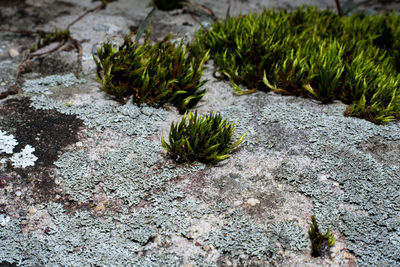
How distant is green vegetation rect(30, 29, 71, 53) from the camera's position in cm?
481

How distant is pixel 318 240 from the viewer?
2553mm

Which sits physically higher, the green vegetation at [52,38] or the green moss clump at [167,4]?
the green moss clump at [167,4]

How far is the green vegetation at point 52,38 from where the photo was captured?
4809 mm

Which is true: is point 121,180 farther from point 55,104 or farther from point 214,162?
point 55,104

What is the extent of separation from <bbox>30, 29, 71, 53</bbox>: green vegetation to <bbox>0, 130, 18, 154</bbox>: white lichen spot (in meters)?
1.93

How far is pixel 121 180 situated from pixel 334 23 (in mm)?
4261

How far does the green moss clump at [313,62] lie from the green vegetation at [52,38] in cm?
192

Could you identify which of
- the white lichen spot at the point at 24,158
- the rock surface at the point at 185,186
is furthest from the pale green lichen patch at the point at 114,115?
the white lichen spot at the point at 24,158

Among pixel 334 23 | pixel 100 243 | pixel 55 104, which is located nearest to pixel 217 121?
pixel 100 243

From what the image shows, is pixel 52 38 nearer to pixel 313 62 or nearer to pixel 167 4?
pixel 167 4

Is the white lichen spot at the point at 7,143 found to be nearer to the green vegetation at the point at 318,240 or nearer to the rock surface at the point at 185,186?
the rock surface at the point at 185,186

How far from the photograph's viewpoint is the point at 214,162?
128 inches

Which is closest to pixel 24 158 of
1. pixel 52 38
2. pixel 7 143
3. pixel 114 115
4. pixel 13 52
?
pixel 7 143

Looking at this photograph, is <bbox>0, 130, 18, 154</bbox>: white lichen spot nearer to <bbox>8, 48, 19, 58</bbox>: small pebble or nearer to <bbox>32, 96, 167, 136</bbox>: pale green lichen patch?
<bbox>32, 96, 167, 136</bbox>: pale green lichen patch
